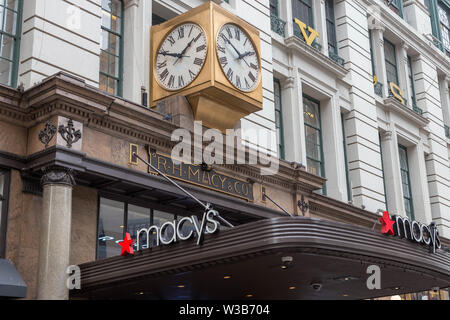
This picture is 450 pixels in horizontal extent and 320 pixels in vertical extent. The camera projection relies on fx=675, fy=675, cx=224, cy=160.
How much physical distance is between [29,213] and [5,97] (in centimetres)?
238

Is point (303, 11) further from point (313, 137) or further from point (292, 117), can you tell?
point (292, 117)

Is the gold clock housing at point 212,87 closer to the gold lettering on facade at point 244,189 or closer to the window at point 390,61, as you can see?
the gold lettering on facade at point 244,189

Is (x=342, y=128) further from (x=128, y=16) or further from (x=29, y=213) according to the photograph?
(x=29, y=213)

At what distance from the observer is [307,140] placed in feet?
76.9

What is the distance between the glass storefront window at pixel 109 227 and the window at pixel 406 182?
1587 centimetres

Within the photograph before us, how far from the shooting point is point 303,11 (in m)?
25.1

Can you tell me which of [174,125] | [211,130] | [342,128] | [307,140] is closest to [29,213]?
[174,125]

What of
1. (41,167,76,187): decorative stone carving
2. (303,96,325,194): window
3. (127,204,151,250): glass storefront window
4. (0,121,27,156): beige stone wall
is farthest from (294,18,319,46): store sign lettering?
(41,167,76,187): decorative stone carving

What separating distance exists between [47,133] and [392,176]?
54.3ft

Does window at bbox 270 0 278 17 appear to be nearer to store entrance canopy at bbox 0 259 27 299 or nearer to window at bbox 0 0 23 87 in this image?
window at bbox 0 0 23 87

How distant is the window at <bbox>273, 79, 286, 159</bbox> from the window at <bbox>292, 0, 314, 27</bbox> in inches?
126

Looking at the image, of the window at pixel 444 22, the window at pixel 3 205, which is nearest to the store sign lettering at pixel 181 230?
the window at pixel 3 205

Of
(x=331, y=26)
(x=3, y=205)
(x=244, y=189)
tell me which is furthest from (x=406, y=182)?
(x=3, y=205)

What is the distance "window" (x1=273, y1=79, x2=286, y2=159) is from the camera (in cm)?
2202
